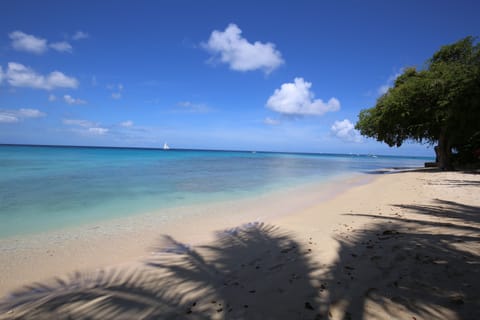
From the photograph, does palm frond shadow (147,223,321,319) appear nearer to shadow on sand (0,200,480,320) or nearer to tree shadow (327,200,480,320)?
shadow on sand (0,200,480,320)

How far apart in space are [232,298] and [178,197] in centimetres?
780

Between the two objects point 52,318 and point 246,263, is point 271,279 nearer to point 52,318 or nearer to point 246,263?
point 246,263

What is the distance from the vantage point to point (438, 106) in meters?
17.8

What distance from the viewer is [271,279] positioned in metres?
3.21

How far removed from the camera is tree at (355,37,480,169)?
1664 centimetres

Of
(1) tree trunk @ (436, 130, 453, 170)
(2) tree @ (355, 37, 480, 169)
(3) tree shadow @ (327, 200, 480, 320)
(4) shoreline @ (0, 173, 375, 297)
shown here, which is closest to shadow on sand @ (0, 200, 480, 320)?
(3) tree shadow @ (327, 200, 480, 320)

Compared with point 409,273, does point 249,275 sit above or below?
below

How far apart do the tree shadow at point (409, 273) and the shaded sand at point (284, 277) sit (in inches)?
0.4

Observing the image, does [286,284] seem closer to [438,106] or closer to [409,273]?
[409,273]

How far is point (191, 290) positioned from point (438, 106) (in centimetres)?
2269

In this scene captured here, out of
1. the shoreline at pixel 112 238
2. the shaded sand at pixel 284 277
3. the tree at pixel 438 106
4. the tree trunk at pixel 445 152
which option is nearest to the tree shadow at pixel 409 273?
the shaded sand at pixel 284 277

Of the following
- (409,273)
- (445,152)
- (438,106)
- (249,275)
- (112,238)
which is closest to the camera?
(409,273)

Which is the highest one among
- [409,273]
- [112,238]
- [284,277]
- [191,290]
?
[409,273]

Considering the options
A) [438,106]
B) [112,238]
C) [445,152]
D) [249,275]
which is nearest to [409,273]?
[249,275]
